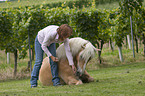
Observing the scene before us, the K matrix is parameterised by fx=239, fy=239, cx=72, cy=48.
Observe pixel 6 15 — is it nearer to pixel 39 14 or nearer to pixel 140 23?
pixel 39 14

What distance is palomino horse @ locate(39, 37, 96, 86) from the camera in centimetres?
497

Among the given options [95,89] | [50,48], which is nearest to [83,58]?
[50,48]

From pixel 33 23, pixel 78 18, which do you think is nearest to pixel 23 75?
pixel 33 23

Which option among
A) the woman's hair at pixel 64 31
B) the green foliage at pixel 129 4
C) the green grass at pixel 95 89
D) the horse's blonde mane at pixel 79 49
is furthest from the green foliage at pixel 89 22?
the woman's hair at pixel 64 31

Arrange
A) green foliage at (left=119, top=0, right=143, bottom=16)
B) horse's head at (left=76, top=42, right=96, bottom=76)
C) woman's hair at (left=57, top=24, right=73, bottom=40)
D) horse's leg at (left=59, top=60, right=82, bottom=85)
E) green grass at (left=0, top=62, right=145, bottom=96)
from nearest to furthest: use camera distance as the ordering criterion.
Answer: green grass at (left=0, top=62, right=145, bottom=96) → woman's hair at (left=57, top=24, right=73, bottom=40) → horse's head at (left=76, top=42, right=96, bottom=76) → horse's leg at (left=59, top=60, right=82, bottom=85) → green foliage at (left=119, top=0, right=143, bottom=16)

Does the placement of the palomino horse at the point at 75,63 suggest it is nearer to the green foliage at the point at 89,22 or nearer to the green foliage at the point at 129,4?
the green foliage at the point at 129,4

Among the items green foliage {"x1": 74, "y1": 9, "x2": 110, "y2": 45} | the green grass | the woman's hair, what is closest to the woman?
the woman's hair

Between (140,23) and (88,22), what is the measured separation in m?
4.10

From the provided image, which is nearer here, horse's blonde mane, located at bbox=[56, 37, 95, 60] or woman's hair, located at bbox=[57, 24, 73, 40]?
woman's hair, located at bbox=[57, 24, 73, 40]

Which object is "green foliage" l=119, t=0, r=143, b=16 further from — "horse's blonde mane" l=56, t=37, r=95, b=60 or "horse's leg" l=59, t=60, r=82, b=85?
"horse's leg" l=59, t=60, r=82, b=85

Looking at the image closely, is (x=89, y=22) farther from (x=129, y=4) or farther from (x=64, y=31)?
(x=64, y=31)

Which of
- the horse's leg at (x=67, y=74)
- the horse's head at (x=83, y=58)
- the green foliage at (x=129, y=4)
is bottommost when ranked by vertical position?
the horse's leg at (x=67, y=74)

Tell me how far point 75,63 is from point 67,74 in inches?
12.2

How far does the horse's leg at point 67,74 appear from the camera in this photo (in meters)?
5.14
